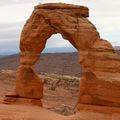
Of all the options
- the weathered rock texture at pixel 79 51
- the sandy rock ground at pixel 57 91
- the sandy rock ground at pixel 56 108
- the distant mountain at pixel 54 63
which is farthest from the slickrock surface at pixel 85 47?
the distant mountain at pixel 54 63

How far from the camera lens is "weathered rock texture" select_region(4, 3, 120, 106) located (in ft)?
115

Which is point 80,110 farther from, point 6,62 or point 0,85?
point 6,62

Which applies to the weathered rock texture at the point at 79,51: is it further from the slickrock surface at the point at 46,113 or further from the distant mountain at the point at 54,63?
the distant mountain at the point at 54,63

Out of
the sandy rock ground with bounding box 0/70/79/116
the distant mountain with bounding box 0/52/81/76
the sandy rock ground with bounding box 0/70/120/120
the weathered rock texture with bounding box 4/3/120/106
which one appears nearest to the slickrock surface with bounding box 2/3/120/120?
the weathered rock texture with bounding box 4/3/120/106

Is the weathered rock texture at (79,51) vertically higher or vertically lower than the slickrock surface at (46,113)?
higher

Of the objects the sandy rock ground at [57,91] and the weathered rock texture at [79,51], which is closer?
the weathered rock texture at [79,51]

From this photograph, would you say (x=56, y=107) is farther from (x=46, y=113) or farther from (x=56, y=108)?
(x=46, y=113)

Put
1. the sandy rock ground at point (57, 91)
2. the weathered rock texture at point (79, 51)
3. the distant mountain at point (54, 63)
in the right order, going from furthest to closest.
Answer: the distant mountain at point (54, 63)
the sandy rock ground at point (57, 91)
the weathered rock texture at point (79, 51)

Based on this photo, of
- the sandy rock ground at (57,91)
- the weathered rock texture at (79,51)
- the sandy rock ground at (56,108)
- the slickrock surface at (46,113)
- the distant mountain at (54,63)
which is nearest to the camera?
the slickrock surface at (46,113)

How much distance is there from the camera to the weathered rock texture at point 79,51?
35125 mm

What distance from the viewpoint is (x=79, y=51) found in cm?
3591

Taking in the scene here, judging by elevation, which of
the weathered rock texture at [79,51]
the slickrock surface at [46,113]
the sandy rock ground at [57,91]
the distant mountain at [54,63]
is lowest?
the distant mountain at [54,63]

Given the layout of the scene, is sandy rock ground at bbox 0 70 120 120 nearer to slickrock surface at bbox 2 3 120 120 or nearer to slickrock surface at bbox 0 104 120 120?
slickrock surface at bbox 0 104 120 120

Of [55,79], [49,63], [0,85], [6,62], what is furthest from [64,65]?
[0,85]
